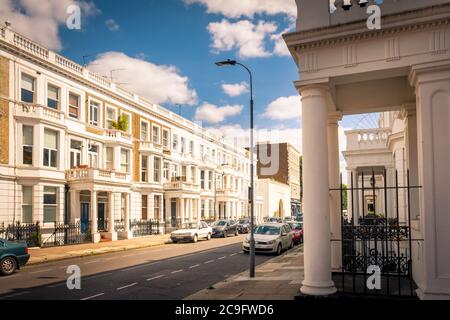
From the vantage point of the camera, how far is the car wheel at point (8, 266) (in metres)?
15.6

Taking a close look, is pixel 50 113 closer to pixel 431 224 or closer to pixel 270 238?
pixel 270 238

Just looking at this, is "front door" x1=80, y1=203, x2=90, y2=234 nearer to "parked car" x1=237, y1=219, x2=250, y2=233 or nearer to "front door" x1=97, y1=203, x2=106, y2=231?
"front door" x1=97, y1=203, x2=106, y2=231

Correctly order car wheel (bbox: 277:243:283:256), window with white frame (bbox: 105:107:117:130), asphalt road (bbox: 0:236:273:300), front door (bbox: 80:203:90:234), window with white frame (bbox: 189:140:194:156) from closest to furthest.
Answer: asphalt road (bbox: 0:236:273:300) → car wheel (bbox: 277:243:283:256) → front door (bbox: 80:203:90:234) → window with white frame (bbox: 105:107:117:130) → window with white frame (bbox: 189:140:194:156)

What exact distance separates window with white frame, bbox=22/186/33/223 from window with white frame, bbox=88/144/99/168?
246 inches

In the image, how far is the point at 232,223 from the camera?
41.5 meters

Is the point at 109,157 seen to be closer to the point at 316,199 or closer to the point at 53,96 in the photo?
the point at 53,96

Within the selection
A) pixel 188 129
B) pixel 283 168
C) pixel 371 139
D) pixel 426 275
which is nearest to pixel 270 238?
pixel 371 139

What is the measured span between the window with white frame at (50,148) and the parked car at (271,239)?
14157mm

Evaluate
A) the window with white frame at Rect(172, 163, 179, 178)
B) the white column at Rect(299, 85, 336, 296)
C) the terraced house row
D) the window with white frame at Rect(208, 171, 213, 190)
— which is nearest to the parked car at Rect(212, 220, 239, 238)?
the terraced house row

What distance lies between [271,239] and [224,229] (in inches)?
633

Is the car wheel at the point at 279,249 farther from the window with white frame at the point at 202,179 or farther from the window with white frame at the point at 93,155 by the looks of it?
the window with white frame at the point at 202,179

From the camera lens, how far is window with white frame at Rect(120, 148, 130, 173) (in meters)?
36.1

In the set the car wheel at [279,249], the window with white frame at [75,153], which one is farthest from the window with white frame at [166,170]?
the car wheel at [279,249]

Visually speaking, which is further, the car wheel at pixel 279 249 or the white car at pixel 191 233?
the white car at pixel 191 233
